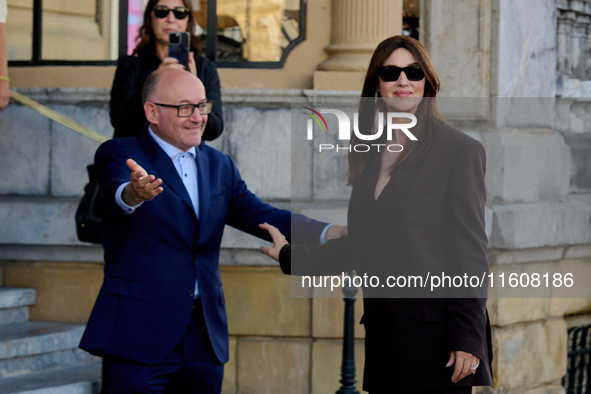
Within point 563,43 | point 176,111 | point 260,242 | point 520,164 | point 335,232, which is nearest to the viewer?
point 176,111

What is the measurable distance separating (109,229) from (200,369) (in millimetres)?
703

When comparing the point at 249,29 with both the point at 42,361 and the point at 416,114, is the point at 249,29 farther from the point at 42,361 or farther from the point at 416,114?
the point at 416,114

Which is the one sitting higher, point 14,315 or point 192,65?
point 192,65

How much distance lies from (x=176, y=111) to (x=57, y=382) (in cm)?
271

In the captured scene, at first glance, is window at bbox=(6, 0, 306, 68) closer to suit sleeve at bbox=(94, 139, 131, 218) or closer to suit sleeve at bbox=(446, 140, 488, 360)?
suit sleeve at bbox=(94, 139, 131, 218)

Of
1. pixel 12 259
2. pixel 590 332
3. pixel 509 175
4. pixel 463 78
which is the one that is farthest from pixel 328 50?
pixel 590 332

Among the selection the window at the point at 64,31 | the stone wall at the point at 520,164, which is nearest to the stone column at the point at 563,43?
the stone wall at the point at 520,164

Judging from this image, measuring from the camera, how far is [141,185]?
281 centimetres

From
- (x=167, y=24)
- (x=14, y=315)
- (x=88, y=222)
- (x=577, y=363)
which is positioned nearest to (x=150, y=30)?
Answer: (x=167, y=24)

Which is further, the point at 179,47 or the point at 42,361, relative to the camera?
the point at 42,361

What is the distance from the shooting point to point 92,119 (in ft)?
20.7

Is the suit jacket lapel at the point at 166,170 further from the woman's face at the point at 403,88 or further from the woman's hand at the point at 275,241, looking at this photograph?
the woman's face at the point at 403,88

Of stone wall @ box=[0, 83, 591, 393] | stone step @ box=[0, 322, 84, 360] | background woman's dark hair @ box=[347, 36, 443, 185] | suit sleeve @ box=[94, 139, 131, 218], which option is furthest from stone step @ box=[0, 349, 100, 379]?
background woman's dark hair @ box=[347, 36, 443, 185]

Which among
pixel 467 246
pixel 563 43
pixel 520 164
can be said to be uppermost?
pixel 563 43
